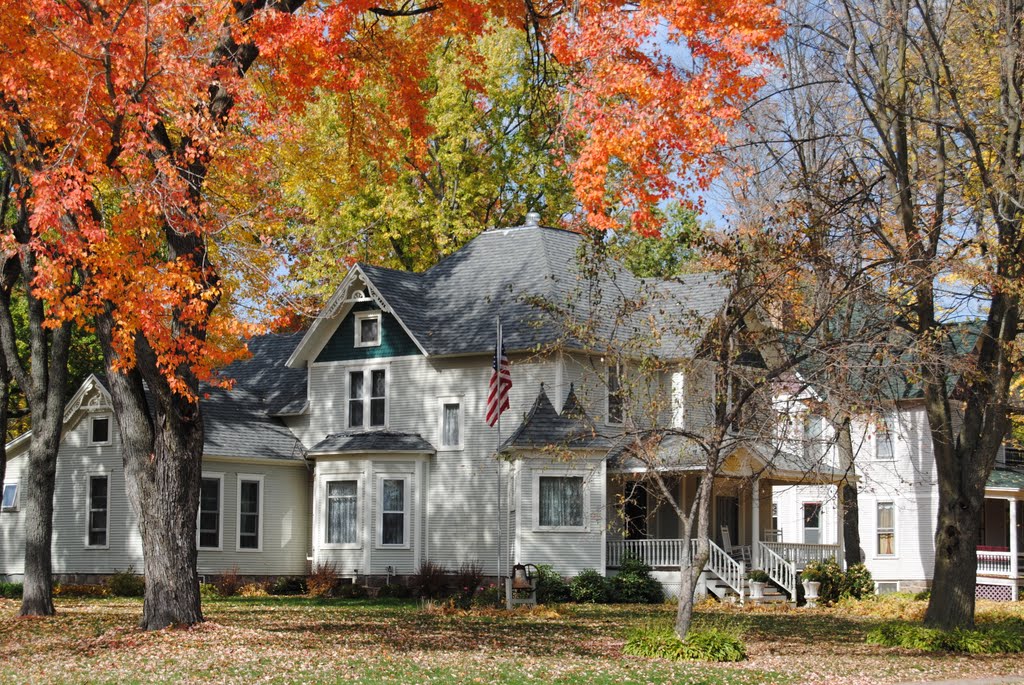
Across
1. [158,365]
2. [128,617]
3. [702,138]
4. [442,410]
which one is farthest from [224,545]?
[702,138]

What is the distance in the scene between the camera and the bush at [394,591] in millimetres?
32281

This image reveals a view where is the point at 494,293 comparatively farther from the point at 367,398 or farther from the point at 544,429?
the point at 544,429

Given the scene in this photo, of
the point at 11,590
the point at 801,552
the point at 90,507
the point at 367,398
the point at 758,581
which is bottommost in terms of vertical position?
the point at 11,590

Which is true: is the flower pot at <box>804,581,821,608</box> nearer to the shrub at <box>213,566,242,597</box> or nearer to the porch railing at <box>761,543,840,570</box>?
the porch railing at <box>761,543,840,570</box>

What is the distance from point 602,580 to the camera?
31172 millimetres

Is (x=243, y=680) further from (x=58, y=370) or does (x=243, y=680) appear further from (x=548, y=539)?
(x=548, y=539)

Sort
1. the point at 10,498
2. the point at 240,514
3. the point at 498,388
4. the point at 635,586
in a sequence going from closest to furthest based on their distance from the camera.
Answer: the point at 498,388, the point at 635,586, the point at 240,514, the point at 10,498

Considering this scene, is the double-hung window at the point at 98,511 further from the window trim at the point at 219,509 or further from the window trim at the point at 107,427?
the window trim at the point at 219,509

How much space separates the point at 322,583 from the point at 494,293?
29.5 feet

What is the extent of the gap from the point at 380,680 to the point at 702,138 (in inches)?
371

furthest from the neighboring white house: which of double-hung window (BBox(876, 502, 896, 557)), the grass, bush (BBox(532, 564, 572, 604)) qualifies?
the grass

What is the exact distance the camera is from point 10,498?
37031 mm

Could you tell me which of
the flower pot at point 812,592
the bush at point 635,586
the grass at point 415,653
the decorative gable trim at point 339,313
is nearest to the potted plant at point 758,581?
the flower pot at point 812,592

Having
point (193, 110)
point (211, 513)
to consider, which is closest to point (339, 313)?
point (211, 513)
